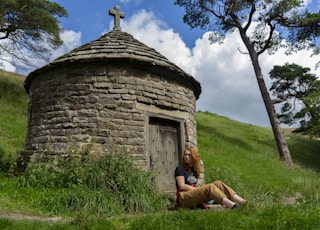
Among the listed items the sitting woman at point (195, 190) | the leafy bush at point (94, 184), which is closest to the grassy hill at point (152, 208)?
the leafy bush at point (94, 184)

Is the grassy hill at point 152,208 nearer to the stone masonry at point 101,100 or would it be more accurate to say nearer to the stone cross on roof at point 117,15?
the stone masonry at point 101,100

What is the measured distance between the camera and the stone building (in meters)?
7.20

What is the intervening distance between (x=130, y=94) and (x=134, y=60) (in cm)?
77

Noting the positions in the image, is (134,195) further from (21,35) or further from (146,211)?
(21,35)

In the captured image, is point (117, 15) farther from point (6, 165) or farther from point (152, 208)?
point (152, 208)

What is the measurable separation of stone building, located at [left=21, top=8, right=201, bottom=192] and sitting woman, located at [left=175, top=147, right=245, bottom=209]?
1.68 m

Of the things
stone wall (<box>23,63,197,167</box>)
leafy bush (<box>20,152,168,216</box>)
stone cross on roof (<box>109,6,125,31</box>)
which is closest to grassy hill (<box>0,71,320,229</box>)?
leafy bush (<box>20,152,168,216</box>)

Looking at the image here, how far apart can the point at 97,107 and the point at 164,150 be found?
1909 millimetres

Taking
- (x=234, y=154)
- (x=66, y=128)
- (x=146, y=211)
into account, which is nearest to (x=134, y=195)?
(x=146, y=211)

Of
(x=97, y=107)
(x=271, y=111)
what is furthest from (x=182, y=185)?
(x=271, y=111)

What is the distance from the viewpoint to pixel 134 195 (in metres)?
6.06

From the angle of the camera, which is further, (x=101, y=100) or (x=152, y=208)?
(x=101, y=100)

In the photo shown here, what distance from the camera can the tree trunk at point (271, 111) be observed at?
1738 centimetres

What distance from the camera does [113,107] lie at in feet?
24.0
